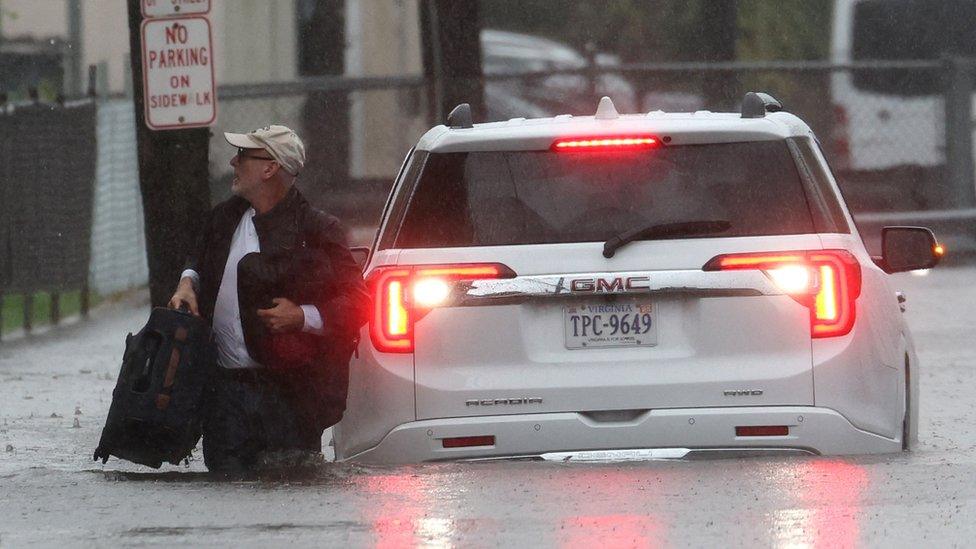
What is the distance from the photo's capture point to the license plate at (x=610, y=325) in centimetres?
774

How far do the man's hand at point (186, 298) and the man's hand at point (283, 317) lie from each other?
32 cm

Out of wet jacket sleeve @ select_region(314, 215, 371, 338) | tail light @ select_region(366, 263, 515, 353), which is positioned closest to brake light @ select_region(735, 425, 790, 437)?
tail light @ select_region(366, 263, 515, 353)

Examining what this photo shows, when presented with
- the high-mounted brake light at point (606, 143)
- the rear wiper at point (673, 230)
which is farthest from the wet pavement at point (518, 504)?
the high-mounted brake light at point (606, 143)

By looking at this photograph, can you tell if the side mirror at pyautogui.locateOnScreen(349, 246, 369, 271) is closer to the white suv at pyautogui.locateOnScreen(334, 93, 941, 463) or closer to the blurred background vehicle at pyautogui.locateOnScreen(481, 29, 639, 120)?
the white suv at pyautogui.locateOnScreen(334, 93, 941, 463)

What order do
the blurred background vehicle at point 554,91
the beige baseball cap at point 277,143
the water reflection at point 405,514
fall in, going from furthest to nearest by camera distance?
the blurred background vehicle at point 554,91 < the beige baseball cap at point 277,143 < the water reflection at point 405,514

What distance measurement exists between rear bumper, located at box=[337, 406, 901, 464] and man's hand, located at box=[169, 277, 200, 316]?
1.04m

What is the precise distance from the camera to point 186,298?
8.32 meters

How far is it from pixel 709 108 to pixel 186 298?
13755mm

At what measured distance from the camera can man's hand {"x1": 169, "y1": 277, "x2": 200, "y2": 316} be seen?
8.31m

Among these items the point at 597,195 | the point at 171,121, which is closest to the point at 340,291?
the point at 597,195

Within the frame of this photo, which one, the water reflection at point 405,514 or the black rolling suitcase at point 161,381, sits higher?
the black rolling suitcase at point 161,381

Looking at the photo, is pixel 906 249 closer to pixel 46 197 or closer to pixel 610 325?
pixel 610 325

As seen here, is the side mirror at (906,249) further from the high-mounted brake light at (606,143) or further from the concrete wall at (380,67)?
the concrete wall at (380,67)

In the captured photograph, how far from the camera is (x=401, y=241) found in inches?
311
